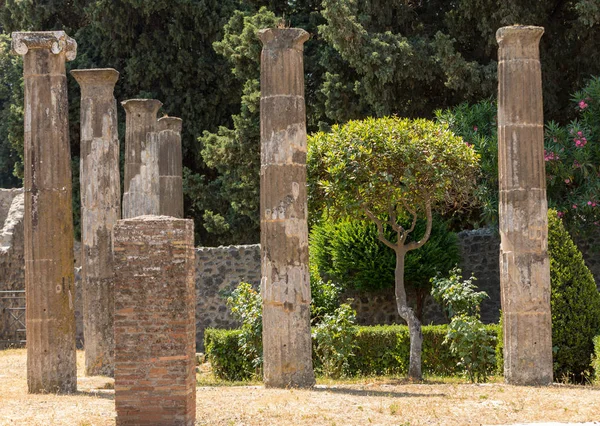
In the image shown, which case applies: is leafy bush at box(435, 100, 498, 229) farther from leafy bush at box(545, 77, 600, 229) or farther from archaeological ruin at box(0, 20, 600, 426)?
archaeological ruin at box(0, 20, 600, 426)

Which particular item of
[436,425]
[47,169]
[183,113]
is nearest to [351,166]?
[47,169]

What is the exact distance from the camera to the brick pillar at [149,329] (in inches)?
394

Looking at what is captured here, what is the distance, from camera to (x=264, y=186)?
573 inches

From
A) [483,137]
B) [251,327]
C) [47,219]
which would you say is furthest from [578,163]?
[47,219]

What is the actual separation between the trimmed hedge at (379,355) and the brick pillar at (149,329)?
7025 mm

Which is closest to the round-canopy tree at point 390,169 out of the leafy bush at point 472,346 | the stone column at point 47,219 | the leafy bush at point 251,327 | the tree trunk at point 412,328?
the tree trunk at point 412,328

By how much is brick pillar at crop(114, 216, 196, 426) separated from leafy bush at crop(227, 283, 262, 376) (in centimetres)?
647

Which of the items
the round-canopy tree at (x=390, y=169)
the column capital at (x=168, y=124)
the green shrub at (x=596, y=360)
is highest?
the column capital at (x=168, y=124)

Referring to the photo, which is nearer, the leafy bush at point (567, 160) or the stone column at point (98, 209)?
the stone column at point (98, 209)

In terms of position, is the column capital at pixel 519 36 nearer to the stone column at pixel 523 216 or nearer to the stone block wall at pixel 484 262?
the stone column at pixel 523 216

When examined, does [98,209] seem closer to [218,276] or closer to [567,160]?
[218,276]

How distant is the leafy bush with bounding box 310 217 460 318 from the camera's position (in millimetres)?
20156

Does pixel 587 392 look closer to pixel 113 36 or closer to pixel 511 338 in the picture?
pixel 511 338

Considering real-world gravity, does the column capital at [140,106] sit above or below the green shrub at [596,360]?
above
